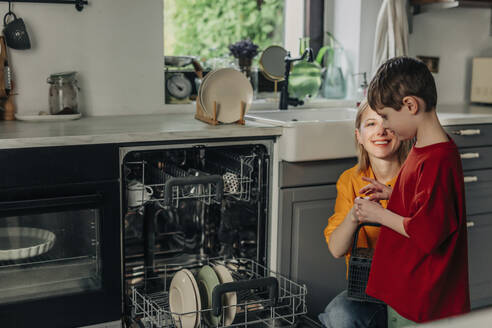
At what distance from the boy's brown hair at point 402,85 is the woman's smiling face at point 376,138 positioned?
362 mm

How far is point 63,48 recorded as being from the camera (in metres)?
2.46

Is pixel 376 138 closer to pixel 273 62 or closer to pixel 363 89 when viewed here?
pixel 273 62

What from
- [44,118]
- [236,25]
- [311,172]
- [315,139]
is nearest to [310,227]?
[311,172]

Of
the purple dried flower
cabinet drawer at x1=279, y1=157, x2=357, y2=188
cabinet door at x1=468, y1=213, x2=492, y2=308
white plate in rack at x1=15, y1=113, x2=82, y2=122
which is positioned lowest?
cabinet door at x1=468, y1=213, x2=492, y2=308

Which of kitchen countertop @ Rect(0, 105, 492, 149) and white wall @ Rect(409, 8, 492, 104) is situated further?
white wall @ Rect(409, 8, 492, 104)

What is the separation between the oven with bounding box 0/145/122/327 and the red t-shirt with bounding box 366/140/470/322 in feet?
3.02

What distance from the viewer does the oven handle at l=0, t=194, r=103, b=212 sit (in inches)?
71.1

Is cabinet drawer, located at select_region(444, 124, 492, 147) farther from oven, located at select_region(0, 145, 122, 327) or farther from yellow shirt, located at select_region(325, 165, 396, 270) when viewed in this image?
oven, located at select_region(0, 145, 122, 327)

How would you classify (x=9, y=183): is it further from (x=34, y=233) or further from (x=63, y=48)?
(x=63, y=48)

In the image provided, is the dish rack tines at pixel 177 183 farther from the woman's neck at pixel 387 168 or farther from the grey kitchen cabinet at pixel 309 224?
the woman's neck at pixel 387 168

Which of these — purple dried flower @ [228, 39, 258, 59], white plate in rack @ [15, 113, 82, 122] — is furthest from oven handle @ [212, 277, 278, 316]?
purple dried flower @ [228, 39, 258, 59]

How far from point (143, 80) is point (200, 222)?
2.29 ft

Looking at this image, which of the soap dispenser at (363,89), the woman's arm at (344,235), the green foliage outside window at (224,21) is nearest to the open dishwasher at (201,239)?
the woman's arm at (344,235)

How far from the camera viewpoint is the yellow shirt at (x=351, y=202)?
1906mm
